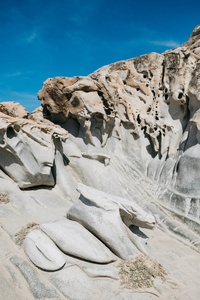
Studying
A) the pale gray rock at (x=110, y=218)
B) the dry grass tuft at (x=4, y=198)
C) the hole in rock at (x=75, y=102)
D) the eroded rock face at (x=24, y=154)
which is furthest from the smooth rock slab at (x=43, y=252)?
the hole in rock at (x=75, y=102)

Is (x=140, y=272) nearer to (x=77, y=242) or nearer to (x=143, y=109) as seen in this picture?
(x=77, y=242)

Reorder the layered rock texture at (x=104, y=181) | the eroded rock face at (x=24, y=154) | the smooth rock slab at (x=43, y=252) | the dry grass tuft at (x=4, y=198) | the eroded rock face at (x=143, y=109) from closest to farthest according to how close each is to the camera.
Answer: the smooth rock slab at (x=43, y=252) < the layered rock texture at (x=104, y=181) < the dry grass tuft at (x=4, y=198) < the eroded rock face at (x=24, y=154) < the eroded rock face at (x=143, y=109)

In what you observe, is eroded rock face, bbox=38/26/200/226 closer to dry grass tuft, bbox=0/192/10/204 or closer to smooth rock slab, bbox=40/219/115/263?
dry grass tuft, bbox=0/192/10/204

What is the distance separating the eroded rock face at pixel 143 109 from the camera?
24.3 ft

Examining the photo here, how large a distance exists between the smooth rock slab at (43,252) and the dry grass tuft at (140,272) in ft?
3.02

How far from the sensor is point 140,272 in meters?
3.87

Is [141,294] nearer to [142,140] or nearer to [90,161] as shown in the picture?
[90,161]

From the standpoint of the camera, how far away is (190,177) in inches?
263

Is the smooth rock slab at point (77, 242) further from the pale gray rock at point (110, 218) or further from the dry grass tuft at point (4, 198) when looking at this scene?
the dry grass tuft at point (4, 198)

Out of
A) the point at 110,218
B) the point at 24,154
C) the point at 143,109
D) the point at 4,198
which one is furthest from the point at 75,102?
the point at 110,218

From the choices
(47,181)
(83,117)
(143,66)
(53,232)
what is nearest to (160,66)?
(143,66)

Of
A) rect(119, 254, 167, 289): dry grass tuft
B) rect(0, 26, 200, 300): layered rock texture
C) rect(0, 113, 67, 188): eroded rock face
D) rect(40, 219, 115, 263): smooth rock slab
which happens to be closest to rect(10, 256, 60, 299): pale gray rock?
rect(0, 26, 200, 300): layered rock texture

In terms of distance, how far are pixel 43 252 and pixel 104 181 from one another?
3633mm

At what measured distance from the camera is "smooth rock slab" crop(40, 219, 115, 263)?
3.82 m
